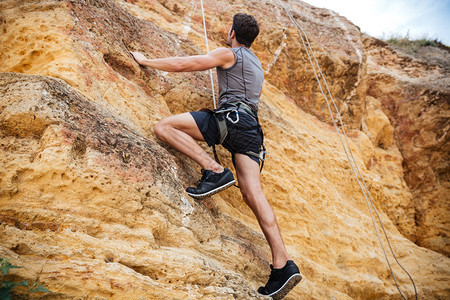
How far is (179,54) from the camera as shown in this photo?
172 inches

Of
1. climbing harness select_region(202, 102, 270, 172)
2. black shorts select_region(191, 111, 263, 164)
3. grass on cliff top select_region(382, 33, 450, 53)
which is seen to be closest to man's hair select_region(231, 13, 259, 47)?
climbing harness select_region(202, 102, 270, 172)

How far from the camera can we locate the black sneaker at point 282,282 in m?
2.58

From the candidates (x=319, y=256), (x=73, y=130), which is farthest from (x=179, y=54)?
(x=319, y=256)

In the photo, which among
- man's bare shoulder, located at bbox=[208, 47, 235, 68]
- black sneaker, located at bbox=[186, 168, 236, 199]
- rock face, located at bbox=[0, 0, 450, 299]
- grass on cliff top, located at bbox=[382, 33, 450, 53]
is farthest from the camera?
grass on cliff top, located at bbox=[382, 33, 450, 53]

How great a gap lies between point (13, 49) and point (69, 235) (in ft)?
6.91

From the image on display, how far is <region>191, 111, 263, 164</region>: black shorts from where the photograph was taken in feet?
9.77

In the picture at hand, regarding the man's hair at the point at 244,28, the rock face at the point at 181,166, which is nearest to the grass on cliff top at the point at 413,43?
the rock face at the point at 181,166

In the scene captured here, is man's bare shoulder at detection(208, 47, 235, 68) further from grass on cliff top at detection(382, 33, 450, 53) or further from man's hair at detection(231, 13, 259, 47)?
grass on cliff top at detection(382, 33, 450, 53)

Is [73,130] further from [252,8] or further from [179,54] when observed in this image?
[252,8]

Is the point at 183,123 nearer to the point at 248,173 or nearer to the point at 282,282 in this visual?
the point at 248,173

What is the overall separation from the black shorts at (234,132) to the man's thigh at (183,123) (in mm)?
42

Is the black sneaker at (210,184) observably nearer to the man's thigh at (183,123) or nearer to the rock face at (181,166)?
the rock face at (181,166)

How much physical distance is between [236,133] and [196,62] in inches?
33.3

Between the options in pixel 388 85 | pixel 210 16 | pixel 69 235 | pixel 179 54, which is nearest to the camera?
pixel 69 235
